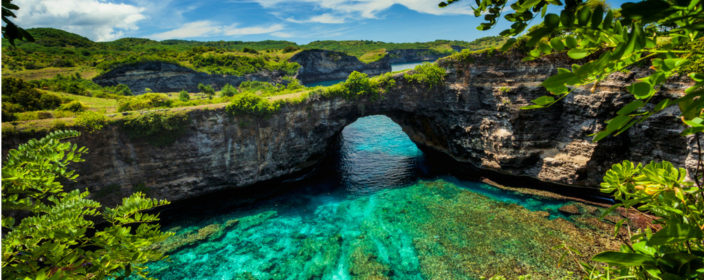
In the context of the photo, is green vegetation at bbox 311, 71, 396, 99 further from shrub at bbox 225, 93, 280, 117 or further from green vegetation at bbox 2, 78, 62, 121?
green vegetation at bbox 2, 78, 62, 121

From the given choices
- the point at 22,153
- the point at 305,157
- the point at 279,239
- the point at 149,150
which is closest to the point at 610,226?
the point at 279,239

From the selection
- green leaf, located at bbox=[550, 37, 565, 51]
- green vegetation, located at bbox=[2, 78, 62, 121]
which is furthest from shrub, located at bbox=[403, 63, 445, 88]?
green vegetation, located at bbox=[2, 78, 62, 121]

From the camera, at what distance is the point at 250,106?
2250 cm

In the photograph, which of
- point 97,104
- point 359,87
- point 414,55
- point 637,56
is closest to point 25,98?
point 97,104

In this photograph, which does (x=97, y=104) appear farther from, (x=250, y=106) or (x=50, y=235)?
→ (x=50, y=235)

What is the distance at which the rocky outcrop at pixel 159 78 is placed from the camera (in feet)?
202

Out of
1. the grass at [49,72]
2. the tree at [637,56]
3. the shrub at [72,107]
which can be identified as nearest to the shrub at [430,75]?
the tree at [637,56]

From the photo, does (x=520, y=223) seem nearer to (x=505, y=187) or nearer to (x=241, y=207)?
(x=505, y=187)

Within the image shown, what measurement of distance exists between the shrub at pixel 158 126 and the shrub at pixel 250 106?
3.48m

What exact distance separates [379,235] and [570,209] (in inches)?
501

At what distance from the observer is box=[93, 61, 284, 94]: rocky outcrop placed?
202ft

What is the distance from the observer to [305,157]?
26.4 meters

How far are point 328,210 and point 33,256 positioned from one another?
1907cm

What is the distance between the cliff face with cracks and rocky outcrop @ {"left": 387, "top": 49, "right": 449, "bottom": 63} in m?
138
